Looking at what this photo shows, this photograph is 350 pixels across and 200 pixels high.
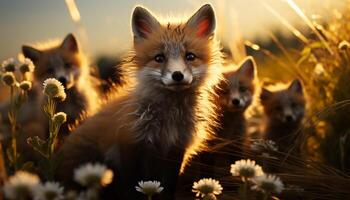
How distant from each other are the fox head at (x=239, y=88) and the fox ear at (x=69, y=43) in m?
1.49

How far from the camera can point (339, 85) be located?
3.88 meters

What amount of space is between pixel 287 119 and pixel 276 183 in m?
3.18

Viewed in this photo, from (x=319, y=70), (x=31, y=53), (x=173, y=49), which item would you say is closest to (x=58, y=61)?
(x=31, y=53)

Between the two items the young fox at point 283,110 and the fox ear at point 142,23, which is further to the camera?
the young fox at point 283,110

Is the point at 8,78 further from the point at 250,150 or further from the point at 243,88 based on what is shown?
the point at 243,88

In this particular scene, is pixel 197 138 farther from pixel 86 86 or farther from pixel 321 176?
pixel 86 86

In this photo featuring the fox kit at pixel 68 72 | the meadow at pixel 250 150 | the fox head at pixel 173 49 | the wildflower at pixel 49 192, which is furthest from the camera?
the fox kit at pixel 68 72

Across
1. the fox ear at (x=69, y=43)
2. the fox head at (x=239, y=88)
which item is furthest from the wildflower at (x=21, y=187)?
the fox ear at (x=69, y=43)

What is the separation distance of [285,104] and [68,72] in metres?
1.89

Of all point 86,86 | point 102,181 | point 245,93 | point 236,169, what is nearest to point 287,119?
point 245,93

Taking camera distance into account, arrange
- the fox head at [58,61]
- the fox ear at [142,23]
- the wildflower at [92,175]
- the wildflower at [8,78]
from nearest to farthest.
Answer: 1. the wildflower at [92,175]
2. the wildflower at [8,78]
3. the fox ear at [142,23]
4. the fox head at [58,61]

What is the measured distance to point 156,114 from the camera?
131 inches

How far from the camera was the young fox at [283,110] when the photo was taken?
5044 millimetres

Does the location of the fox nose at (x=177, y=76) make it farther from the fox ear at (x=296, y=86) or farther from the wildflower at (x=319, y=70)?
the fox ear at (x=296, y=86)
